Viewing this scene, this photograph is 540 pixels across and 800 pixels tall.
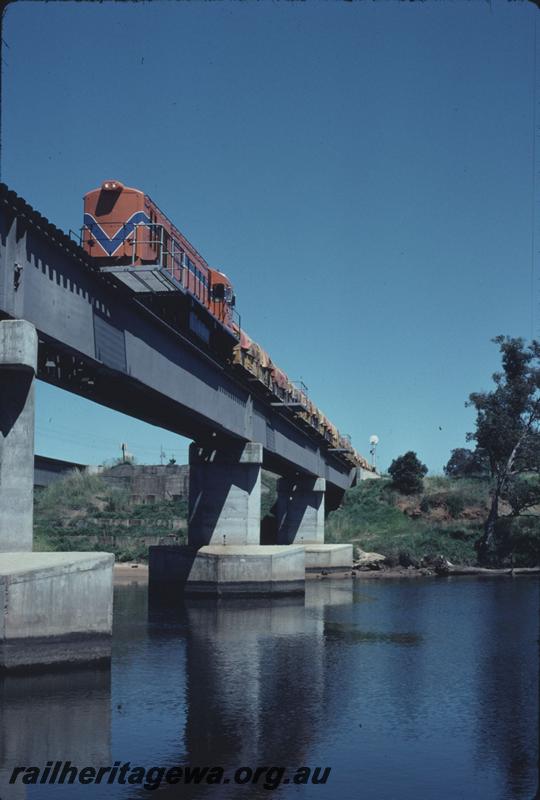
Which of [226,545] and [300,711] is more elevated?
[226,545]

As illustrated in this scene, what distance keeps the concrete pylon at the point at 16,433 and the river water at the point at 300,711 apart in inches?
133

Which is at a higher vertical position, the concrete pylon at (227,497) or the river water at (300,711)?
the concrete pylon at (227,497)

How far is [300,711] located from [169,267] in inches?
727

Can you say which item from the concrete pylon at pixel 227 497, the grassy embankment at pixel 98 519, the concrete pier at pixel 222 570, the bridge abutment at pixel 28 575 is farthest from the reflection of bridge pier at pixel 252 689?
the grassy embankment at pixel 98 519

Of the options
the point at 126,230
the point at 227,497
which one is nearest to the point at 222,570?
the point at 227,497

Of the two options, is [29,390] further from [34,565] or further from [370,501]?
[370,501]

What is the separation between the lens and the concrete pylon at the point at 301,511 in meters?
68.5

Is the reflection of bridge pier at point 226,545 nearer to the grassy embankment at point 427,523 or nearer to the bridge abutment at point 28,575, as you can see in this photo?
the grassy embankment at point 427,523

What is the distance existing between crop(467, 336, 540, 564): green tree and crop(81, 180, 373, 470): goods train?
22370 mm

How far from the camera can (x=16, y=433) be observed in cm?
2091

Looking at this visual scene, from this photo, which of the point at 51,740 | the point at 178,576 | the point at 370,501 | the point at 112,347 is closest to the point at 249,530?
the point at 178,576

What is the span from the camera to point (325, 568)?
61.3 m

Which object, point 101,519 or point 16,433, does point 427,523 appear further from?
point 16,433

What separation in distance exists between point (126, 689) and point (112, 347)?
11.2m
